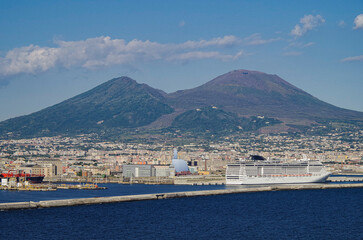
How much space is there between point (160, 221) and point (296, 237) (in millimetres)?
12937

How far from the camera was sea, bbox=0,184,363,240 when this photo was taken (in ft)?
166

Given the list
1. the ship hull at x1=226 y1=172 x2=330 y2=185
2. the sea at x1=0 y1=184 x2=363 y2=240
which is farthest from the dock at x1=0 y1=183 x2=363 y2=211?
the ship hull at x1=226 y1=172 x2=330 y2=185

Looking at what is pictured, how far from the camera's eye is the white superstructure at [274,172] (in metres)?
117

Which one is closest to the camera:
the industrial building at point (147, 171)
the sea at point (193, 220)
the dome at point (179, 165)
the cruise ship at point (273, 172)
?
the sea at point (193, 220)

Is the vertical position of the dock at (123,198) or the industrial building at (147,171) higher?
the industrial building at (147,171)

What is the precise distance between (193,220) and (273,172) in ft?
204

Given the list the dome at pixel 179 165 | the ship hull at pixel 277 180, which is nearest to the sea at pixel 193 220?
the ship hull at pixel 277 180

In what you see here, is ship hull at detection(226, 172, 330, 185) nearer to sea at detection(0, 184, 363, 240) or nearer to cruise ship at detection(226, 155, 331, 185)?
cruise ship at detection(226, 155, 331, 185)

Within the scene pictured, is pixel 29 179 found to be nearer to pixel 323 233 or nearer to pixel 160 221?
pixel 160 221

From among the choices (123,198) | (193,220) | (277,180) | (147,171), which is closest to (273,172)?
(277,180)

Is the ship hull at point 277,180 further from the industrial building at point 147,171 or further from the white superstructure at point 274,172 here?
the industrial building at point 147,171

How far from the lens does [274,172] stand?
11969 centimetres

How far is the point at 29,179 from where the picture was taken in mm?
119062

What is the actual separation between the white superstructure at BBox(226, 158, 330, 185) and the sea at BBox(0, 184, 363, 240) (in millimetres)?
36328
